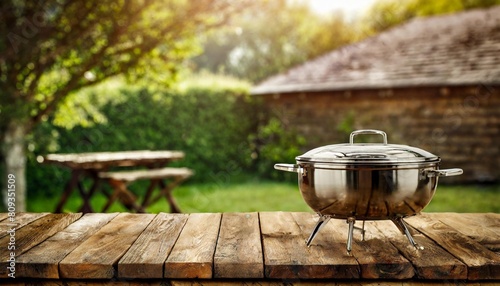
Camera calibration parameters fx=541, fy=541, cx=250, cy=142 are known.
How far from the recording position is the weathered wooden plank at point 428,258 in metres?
2.19

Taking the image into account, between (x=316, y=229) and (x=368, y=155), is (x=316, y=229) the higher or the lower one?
the lower one

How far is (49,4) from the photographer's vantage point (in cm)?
722

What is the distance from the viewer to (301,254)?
2.35m

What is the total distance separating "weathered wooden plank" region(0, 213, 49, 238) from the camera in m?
2.92

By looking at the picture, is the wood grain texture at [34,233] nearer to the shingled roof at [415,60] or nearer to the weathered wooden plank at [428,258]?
the weathered wooden plank at [428,258]

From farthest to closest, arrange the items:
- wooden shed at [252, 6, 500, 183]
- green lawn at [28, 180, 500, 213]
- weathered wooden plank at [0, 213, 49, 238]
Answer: wooden shed at [252, 6, 500, 183]
green lawn at [28, 180, 500, 213]
weathered wooden plank at [0, 213, 49, 238]

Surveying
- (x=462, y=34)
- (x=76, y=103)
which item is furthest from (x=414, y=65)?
(x=76, y=103)

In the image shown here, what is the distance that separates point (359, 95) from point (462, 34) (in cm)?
381

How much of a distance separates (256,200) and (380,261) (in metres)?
7.98

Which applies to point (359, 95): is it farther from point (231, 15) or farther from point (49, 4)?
point (49, 4)

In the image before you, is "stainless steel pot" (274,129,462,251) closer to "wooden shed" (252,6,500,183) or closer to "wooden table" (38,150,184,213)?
"wooden table" (38,150,184,213)

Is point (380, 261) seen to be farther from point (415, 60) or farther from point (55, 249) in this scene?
point (415, 60)

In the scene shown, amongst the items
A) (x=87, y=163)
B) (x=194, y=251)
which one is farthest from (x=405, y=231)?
(x=87, y=163)

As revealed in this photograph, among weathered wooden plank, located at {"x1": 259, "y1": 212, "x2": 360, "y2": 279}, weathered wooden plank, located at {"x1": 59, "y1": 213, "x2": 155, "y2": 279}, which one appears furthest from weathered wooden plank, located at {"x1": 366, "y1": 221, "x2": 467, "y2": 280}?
weathered wooden plank, located at {"x1": 59, "y1": 213, "x2": 155, "y2": 279}
